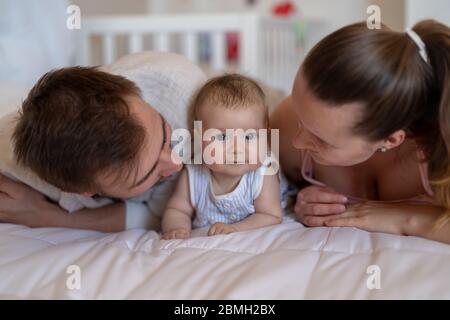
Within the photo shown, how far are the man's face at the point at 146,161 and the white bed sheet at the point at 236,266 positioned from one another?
9 cm

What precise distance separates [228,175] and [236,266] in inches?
10.7

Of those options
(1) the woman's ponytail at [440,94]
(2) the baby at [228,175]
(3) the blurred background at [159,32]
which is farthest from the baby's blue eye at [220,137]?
(3) the blurred background at [159,32]

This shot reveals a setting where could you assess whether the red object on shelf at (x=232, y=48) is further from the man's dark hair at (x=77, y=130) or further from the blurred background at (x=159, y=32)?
the man's dark hair at (x=77, y=130)

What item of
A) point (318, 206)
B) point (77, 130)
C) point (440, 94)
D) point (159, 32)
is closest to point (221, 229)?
point (318, 206)

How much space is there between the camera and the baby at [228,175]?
87 centimetres

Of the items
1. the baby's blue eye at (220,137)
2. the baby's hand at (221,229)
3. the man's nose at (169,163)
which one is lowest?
the baby's hand at (221,229)

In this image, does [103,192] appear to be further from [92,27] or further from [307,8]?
[307,8]

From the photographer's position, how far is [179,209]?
3.17ft

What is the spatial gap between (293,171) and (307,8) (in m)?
2.14

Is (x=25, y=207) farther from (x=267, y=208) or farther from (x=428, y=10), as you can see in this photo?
(x=428, y=10)

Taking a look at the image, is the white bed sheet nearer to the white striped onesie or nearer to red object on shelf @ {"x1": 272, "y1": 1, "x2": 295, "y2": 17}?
the white striped onesie

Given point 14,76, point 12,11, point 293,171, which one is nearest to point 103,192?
point 293,171

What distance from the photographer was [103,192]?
846 mm

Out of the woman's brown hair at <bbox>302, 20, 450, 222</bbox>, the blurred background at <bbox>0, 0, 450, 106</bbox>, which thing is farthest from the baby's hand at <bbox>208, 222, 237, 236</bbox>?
the blurred background at <bbox>0, 0, 450, 106</bbox>
